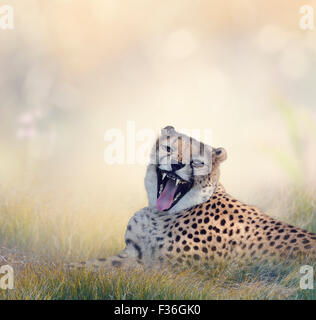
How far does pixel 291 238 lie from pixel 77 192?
2535 mm

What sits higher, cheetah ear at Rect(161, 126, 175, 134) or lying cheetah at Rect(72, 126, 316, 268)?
cheetah ear at Rect(161, 126, 175, 134)

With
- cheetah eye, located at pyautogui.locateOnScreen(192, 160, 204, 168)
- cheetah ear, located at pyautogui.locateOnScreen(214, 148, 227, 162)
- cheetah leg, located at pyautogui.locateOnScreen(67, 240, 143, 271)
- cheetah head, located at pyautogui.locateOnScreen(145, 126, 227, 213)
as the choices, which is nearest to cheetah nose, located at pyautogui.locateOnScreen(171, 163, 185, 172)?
cheetah head, located at pyautogui.locateOnScreen(145, 126, 227, 213)

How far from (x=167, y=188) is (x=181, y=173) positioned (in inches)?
8.4

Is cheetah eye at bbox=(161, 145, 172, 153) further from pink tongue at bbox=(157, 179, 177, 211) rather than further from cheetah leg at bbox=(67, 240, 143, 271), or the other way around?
cheetah leg at bbox=(67, 240, 143, 271)

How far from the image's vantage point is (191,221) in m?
5.74

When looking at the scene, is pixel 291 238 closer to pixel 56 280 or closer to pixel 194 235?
pixel 194 235

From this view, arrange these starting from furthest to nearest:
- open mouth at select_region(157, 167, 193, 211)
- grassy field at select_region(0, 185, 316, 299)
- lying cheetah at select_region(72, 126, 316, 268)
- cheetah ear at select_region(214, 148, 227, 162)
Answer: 1. cheetah ear at select_region(214, 148, 227, 162)
2. open mouth at select_region(157, 167, 193, 211)
3. lying cheetah at select_region(72, 126, 316, 268)
4. grassy field at select_region(0, 185, 316, 299)

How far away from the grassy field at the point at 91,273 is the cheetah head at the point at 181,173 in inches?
26.5

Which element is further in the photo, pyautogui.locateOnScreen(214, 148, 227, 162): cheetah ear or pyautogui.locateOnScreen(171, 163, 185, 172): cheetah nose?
pyautogui.locateOnScreen(214, 148, 227, 162): cheetah ear

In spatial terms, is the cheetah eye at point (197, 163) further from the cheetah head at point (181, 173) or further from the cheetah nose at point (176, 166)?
the cheetah nose at point (176, 166)

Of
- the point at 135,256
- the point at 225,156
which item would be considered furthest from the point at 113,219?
the point at 225,156

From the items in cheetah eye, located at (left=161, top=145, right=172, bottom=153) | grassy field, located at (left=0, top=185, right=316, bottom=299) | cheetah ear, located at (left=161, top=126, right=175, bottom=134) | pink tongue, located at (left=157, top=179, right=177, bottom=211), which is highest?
cheetah ear, located at (left=161, top=126, right=175, bottom=134)

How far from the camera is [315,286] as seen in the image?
199 inches

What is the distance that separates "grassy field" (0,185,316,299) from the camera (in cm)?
499
